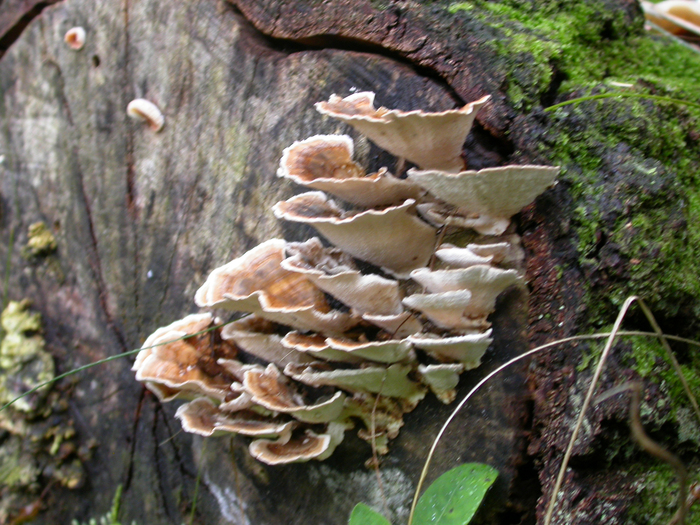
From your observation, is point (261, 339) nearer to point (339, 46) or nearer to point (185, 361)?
point (185, 361)

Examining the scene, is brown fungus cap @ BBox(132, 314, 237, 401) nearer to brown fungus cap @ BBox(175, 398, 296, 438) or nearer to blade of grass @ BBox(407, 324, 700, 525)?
brown fungus cap @ BBox(175, 398, 296, 438)

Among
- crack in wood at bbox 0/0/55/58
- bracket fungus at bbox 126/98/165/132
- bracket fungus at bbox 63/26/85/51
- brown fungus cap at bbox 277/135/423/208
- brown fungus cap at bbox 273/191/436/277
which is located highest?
crack in wood at bbox 0/0/55/58

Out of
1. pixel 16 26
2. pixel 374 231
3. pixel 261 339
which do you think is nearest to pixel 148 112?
pixel 261 339

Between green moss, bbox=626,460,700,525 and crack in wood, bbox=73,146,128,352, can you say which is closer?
green moss, bbox=626,460,700,525

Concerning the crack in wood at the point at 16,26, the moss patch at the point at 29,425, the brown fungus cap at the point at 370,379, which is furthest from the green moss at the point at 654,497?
the crack in wood at the point at 16,26

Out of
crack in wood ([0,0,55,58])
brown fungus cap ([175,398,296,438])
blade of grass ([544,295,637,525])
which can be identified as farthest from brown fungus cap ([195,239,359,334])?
crack in wood ([0,0,55,58])

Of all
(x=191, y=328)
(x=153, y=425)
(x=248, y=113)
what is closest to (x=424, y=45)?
(x=248, y=113)

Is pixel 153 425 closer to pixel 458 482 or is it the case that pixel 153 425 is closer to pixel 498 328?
pixel 458 482
